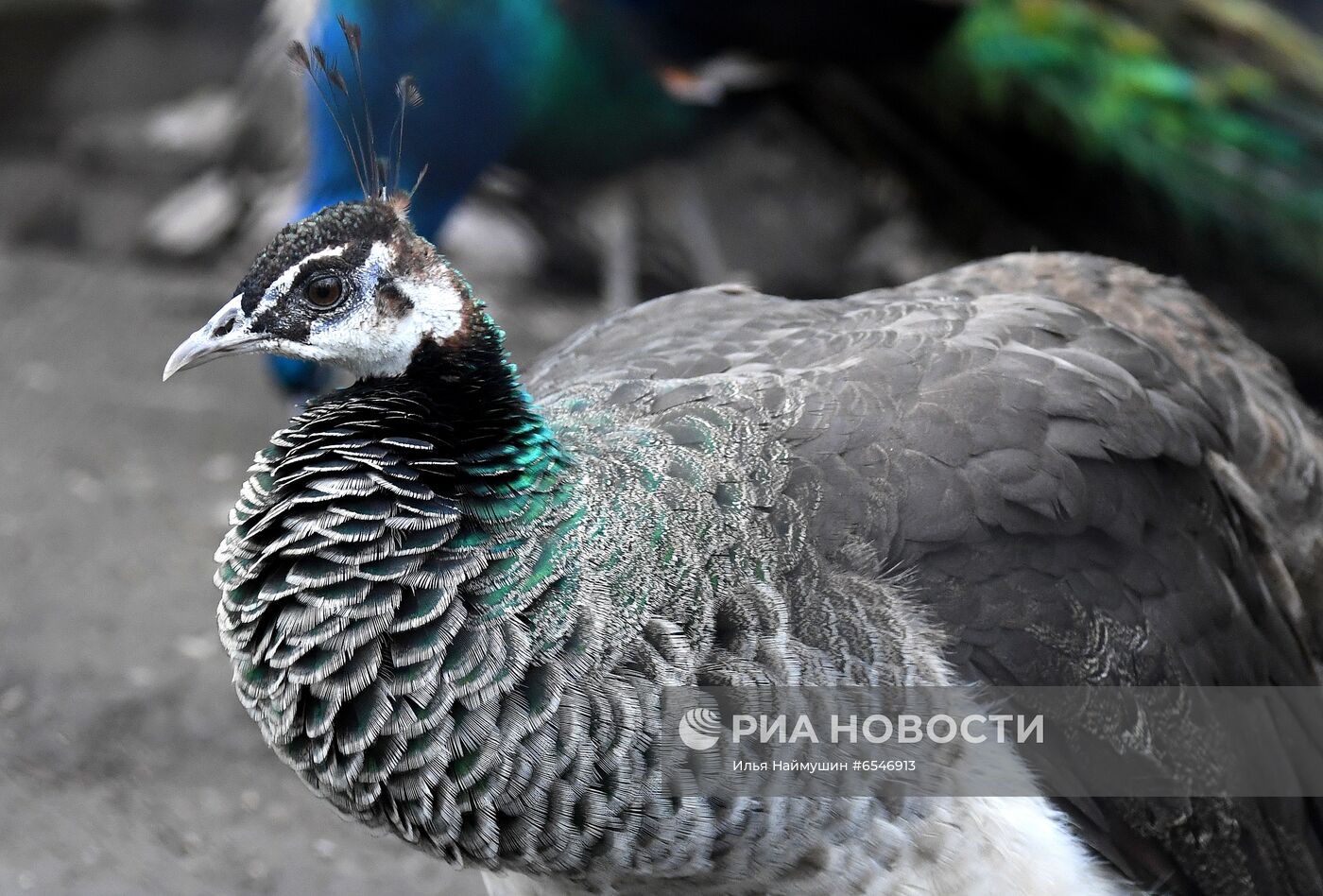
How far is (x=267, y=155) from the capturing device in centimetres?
587

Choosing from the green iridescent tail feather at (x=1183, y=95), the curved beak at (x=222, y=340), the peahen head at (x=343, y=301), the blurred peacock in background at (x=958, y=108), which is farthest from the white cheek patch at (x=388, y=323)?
the green iridescent tail feather at (x=1183, y=95)

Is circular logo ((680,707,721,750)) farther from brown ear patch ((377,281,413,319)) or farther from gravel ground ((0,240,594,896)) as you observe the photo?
gravel ground ((0,240,594,896))

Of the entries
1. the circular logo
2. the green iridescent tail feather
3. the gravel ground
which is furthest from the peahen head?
the green iridescent tail feather

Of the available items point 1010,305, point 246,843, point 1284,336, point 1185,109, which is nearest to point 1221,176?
point 1185,109

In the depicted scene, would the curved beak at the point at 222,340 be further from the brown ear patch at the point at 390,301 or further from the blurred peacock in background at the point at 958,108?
the blurred peacock in background at the point at 958,108

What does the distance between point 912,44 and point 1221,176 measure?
1151mm

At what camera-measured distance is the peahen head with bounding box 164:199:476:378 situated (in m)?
2.37

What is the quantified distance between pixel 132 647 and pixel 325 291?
7.36 ft

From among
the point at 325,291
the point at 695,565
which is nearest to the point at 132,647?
the point at 325,291

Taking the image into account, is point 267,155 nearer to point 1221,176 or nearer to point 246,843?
point 246,843

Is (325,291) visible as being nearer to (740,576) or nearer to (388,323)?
(388,323)

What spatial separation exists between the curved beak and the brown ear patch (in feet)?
0.65

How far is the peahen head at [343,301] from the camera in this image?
2.37 meters

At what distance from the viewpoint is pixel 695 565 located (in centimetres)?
238
